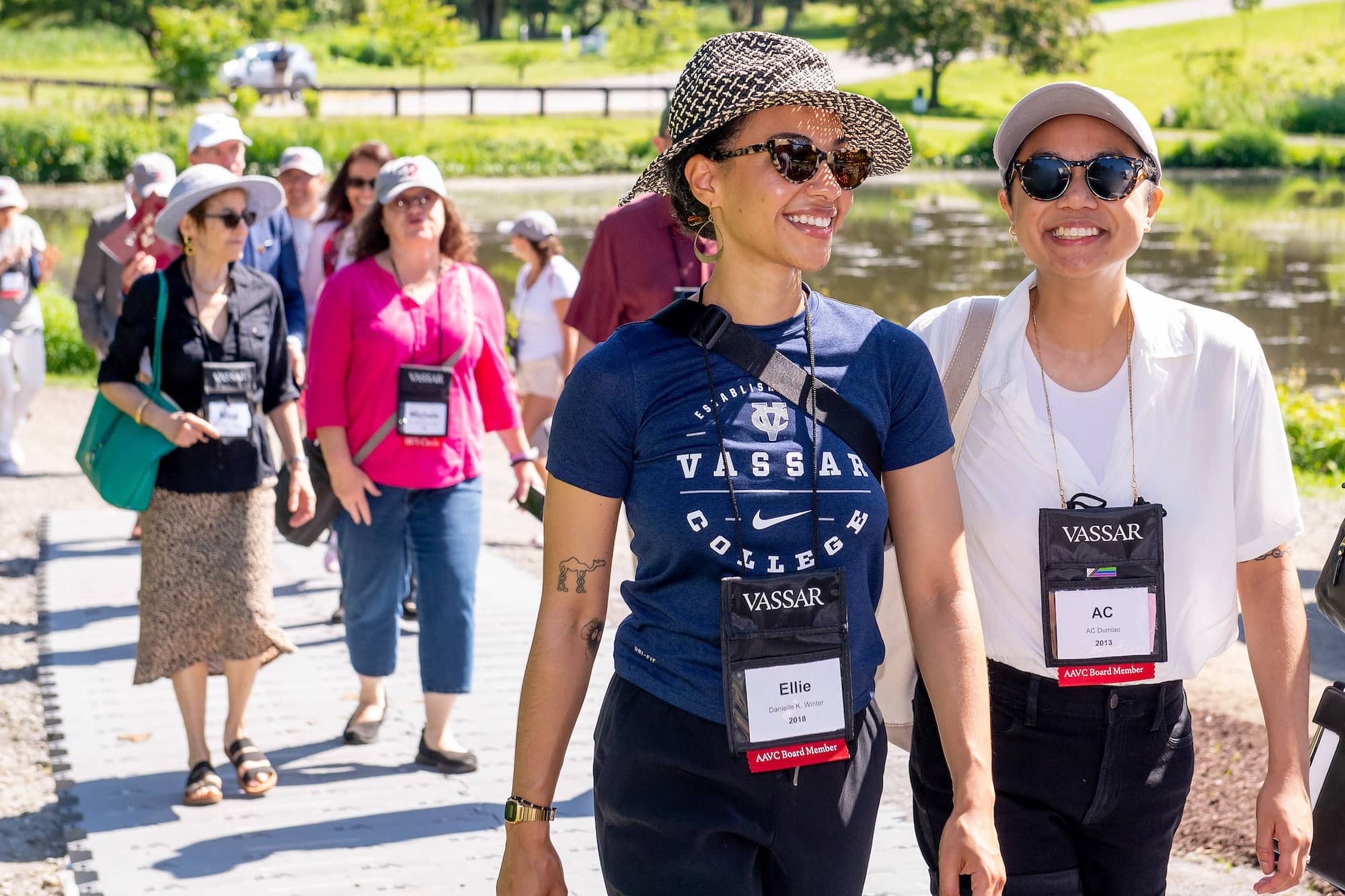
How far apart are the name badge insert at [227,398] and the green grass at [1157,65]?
A: 5632cm

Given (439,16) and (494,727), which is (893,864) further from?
(439,16)

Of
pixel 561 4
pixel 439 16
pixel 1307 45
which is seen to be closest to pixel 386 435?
pixel 439 16

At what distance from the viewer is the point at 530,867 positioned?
8.21ft

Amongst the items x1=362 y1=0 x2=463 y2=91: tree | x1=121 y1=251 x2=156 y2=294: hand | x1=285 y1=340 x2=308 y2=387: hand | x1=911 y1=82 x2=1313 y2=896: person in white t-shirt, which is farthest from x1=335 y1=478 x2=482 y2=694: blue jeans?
x1=362 y1=0 x2=463 y2=91: tree

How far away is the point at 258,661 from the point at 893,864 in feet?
7.51

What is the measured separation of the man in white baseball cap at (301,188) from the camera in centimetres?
870

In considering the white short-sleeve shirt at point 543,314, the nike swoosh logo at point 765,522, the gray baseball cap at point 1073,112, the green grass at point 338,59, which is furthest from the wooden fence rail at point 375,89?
the nike swoosh logo at point 765,522

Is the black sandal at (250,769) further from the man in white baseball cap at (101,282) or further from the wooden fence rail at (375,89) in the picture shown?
the wooden fence rail at (375,89)

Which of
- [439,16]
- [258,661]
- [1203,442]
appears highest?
[439,16]

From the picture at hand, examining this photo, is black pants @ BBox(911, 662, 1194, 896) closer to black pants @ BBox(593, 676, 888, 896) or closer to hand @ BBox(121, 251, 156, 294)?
black pants @ BBox(593, 676, 888, 896)

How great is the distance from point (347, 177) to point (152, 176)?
1.03 m

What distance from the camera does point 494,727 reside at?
19.6 ft

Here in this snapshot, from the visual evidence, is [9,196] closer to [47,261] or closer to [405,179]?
[47,261]

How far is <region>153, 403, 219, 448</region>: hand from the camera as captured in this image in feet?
16.8
